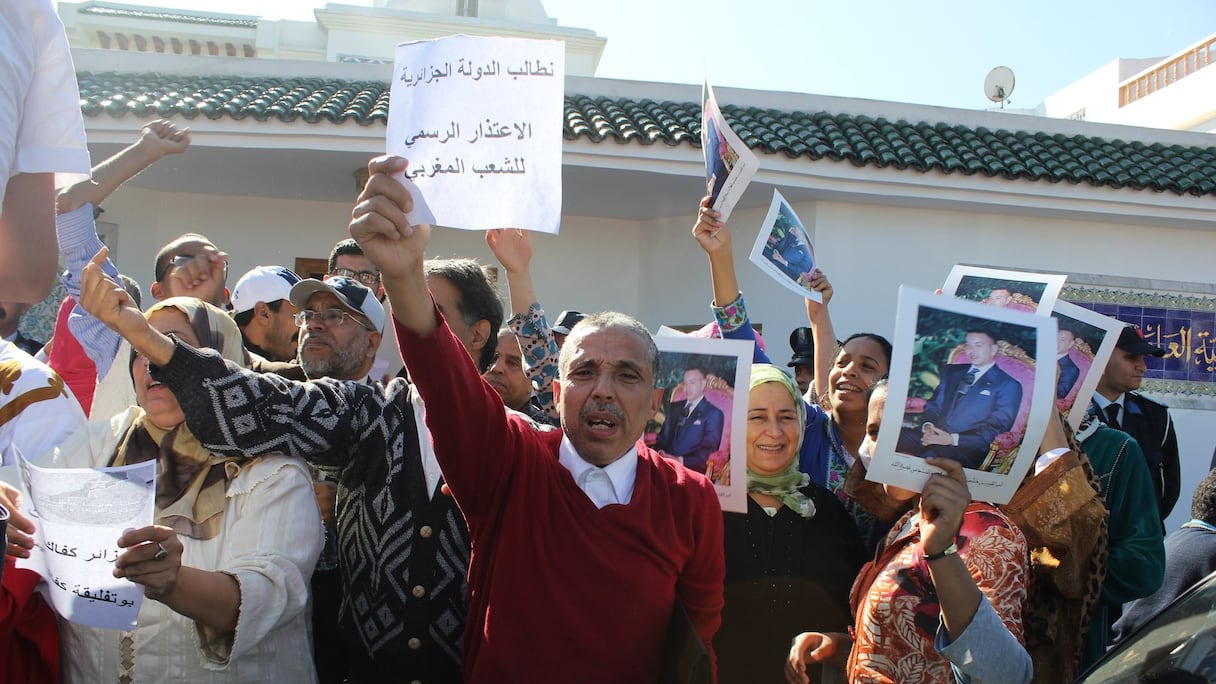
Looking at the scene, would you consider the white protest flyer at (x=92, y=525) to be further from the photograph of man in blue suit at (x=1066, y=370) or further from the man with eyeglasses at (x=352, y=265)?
the photograph of man in blue suit at (x=1066, y=370)

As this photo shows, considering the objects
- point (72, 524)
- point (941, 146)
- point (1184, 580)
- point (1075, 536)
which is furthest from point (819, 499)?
point (941, 146)

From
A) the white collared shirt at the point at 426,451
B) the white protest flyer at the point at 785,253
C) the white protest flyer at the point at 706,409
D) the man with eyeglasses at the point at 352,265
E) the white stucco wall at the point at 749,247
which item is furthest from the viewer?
the white stucco wall at the point at 749,247

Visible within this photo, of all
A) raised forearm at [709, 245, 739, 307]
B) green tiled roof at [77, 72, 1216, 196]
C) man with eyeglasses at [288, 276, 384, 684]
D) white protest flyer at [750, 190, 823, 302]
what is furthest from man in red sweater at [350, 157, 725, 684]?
green tiled roof at [77, 72, 1216, 196]

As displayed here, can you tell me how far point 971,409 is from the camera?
6.78 ft

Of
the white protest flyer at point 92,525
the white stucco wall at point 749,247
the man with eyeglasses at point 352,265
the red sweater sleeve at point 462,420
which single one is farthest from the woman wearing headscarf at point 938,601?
the white stucco wall at point 749,247

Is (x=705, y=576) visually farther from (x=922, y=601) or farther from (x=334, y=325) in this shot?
(x=334, y=325)

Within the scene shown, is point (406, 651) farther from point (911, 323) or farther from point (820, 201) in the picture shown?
point (820, 201)

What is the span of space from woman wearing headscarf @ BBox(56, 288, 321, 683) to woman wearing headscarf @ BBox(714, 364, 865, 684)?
118cm

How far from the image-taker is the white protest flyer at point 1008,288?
9.16ft

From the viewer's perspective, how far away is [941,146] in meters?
11.0

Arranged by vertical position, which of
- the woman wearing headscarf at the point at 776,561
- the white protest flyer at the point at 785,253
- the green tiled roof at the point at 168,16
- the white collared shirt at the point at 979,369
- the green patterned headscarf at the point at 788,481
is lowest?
the woman wearing headscarf at the point at 776,561

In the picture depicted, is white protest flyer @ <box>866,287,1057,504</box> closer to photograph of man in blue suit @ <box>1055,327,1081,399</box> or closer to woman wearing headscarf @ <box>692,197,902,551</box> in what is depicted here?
photograph of man in blue suit @ <box>1055,327,1081,399</box>

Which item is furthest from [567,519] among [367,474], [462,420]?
[367,474]

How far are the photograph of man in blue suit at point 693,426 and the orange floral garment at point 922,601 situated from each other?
0.59m
